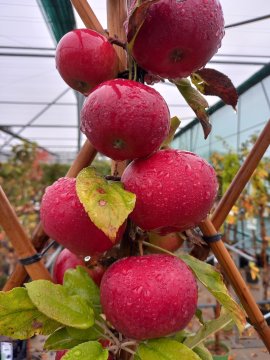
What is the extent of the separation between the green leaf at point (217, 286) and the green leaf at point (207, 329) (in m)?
0.08

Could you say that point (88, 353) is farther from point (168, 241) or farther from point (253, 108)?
point (253, 108)

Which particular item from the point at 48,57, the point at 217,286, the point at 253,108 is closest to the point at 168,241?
the point at 217,286

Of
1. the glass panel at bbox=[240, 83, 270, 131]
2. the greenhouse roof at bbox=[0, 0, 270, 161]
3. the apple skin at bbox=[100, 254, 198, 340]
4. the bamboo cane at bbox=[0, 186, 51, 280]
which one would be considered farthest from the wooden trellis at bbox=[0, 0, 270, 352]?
the glass panel at bbox=[240, 83, 270, 131]

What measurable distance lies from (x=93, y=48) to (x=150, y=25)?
0.06 m

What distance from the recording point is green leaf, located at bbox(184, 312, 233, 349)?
1.49ft

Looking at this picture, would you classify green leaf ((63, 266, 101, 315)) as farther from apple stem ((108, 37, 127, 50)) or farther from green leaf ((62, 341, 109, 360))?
apple stem ((108, 37, 127, 50))

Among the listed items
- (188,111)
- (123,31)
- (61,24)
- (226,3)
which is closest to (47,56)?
(226,3)

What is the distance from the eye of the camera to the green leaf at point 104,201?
31cm

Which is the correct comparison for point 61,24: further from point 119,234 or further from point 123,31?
point 119,234

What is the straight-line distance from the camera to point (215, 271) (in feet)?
1.37

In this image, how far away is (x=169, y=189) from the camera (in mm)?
342

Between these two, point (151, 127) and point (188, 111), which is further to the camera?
point (188, 111)

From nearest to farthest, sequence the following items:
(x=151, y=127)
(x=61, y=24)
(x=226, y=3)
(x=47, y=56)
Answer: (x=151, y=127), (x=61, y=24), (x=226, y=3), (x=47, y=56)

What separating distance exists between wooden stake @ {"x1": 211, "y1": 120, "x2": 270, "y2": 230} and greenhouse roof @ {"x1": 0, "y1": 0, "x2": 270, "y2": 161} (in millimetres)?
1080
